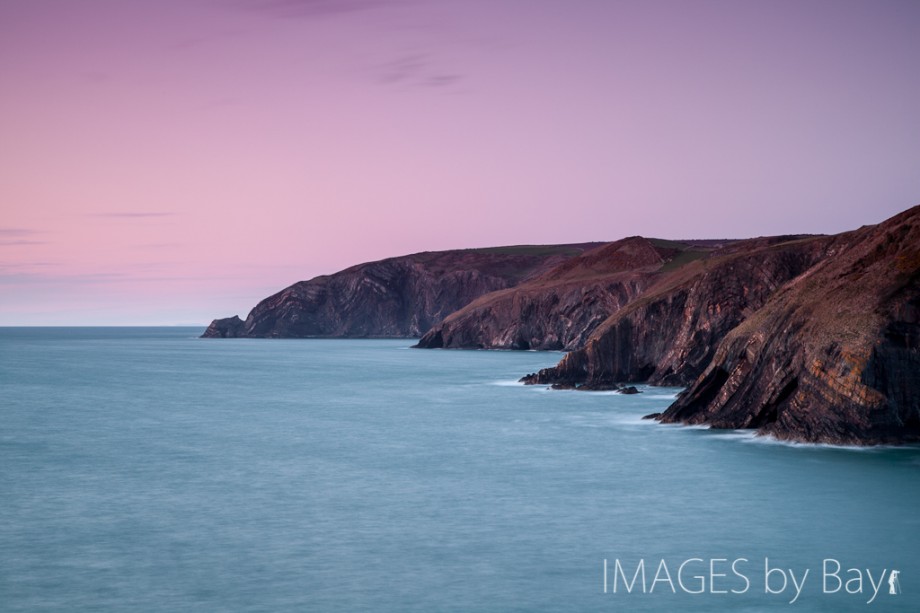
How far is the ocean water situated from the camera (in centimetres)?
1870

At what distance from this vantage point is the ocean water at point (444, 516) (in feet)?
61.4

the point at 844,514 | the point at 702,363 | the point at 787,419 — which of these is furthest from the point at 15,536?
the point at 702,363

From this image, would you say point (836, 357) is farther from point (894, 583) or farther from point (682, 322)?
point (682, 322)

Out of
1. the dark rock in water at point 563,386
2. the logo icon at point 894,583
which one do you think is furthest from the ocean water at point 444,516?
the dark rock in water at point 563,386

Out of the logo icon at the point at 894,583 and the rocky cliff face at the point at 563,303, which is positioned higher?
the rocky cliff face at the point at 563,303

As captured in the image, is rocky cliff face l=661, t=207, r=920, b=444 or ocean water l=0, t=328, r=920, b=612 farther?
rocky cliff face l=661, t=207, r=920, b=444

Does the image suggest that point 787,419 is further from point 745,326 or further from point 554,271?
point 554,271

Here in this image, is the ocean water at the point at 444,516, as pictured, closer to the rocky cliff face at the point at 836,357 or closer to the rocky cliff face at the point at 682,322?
the rocky cliff face at the point at 836,357

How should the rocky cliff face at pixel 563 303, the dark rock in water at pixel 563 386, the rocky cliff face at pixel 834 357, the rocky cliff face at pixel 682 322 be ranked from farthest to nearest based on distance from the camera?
the rocky cliff face at pixel 563 303 → the dark rock in water at pixel 563 386 → the rocky cliff face at pixel 682 322 → the rocky cliff face at pixel 834 357

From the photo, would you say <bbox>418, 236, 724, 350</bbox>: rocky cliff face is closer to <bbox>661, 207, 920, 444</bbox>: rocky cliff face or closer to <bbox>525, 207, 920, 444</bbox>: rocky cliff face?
<bbox>525, 207, 920, 444</bbox>: rocky cliff face

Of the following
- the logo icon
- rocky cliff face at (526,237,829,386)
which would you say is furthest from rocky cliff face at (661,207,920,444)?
rocky cliff face at (526,237,829,386)

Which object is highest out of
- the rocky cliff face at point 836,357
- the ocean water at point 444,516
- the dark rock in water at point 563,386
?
the rocky cliff face at point 836,357

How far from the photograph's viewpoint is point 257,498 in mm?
28812

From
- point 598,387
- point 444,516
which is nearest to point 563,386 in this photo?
point 598,387
